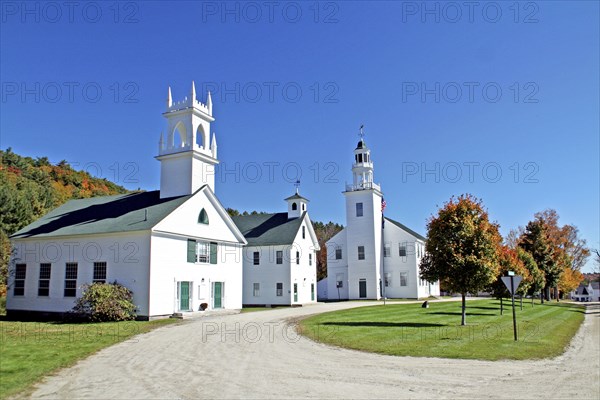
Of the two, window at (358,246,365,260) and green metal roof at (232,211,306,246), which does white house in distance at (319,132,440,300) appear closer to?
window at (358,246,365,260)

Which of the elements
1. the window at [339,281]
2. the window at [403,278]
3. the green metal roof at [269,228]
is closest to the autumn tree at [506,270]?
the green metal roof at [269,228]

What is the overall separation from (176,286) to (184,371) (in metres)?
18.5

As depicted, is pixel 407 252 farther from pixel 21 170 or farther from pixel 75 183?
pixel 21 170

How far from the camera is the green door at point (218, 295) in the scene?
1330 inches

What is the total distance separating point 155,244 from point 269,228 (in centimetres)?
2065

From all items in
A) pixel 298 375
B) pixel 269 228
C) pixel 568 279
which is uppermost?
pixel 269 228

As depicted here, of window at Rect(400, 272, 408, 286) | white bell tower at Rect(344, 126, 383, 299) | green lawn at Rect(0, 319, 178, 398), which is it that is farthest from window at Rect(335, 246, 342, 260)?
green lawn at Rect(0, 319, 178, 398)

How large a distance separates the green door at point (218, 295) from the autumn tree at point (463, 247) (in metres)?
15.5

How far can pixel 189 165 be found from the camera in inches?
1312

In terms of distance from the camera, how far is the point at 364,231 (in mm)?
55844

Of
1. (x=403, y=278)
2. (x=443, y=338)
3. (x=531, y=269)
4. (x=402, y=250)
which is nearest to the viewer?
(x=443, y=338)

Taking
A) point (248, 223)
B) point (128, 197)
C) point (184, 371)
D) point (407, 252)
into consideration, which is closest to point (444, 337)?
point (184, 371)

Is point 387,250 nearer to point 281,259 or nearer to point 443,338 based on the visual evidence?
point 281,259

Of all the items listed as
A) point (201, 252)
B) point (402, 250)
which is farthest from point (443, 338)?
point (402, 250)
